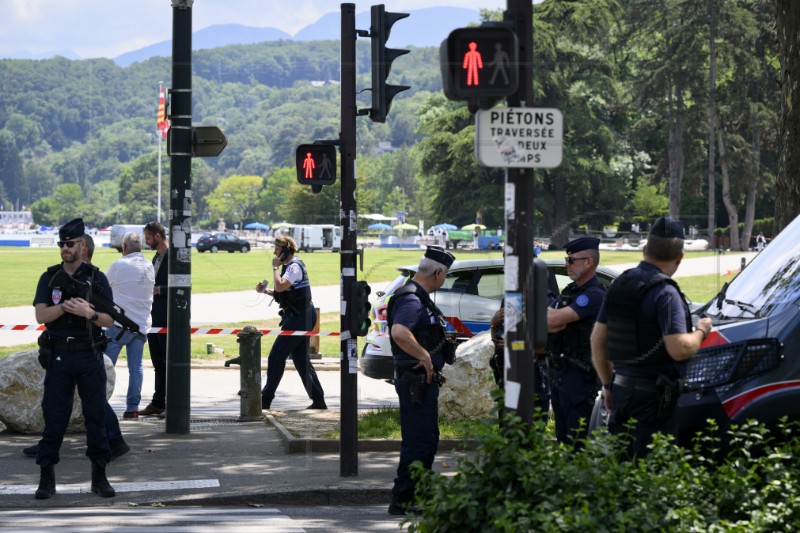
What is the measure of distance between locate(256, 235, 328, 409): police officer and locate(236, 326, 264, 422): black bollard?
552mm

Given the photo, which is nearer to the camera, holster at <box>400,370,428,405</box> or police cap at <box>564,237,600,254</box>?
holster at <box>400,370,428,405</box>

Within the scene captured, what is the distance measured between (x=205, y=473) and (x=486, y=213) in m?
15.4

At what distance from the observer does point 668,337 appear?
21.1ft

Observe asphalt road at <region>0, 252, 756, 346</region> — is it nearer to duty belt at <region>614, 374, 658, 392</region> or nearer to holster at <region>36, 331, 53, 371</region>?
holster at <region>36, 331, 53, 371</region>

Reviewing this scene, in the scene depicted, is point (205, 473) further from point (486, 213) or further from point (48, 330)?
point (486, 213)

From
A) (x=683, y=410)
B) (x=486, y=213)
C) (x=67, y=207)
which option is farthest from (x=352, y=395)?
(x=67, y=207)

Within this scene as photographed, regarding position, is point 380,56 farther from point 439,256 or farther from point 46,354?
point 46,354

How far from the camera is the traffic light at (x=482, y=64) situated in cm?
626

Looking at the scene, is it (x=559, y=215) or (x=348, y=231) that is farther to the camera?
(x=559, y=215)

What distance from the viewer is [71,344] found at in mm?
8805

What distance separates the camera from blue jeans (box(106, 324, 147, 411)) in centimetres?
1255

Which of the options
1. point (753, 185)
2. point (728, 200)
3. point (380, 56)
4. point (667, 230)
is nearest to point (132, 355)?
point (380, 56)

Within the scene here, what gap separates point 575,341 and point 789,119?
5355 mm

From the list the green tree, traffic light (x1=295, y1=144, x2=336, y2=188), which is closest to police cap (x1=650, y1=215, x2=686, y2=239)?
traffic light (x1=295, y1=144, x2=336, y2=188)
